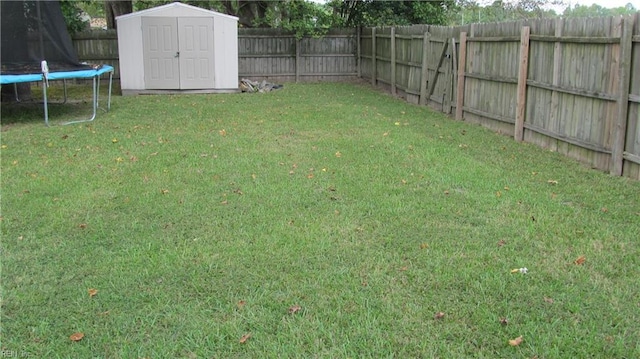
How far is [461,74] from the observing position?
10.7 meters

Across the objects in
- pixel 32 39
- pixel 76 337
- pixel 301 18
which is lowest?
pixel 76 337

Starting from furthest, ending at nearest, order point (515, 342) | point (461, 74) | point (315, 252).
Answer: point (461, 74)
point (315, 252)
point (515, 342)

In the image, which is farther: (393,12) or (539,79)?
(393,12)

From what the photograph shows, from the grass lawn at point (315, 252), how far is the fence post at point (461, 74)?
2.67 metres

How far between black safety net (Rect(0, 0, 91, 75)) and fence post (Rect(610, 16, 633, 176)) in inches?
369

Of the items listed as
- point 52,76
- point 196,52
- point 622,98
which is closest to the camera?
point 622,98

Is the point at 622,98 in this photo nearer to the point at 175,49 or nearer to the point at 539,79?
the point at 539,79

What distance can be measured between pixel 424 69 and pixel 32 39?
794cm

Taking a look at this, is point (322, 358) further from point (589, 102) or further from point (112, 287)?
point (589, 102)

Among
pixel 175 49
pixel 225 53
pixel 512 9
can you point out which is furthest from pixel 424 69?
pixel 512 9

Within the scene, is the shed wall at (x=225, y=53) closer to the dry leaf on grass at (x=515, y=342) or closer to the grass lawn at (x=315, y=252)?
the grass lawn at (x=315, y=252)

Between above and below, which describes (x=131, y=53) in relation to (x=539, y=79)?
above

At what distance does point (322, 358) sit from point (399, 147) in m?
5.46

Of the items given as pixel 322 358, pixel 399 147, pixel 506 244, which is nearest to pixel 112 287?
pixel 322 358
